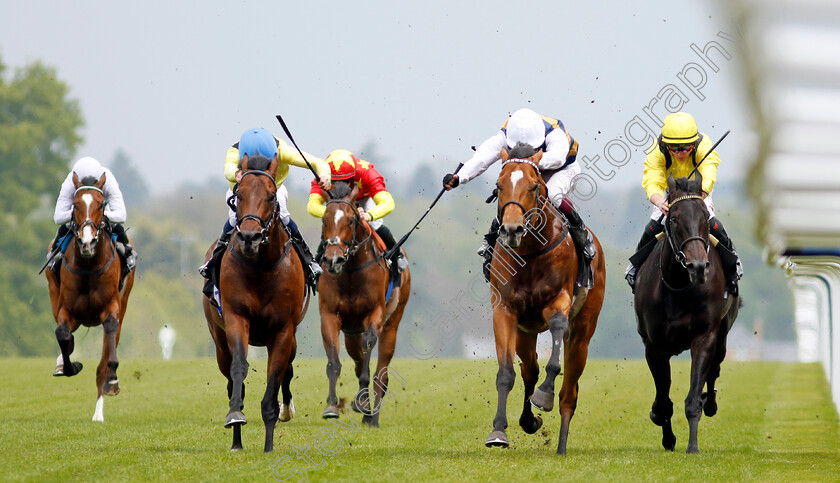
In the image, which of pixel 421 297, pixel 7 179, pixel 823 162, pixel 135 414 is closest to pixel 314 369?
pixel 135 414

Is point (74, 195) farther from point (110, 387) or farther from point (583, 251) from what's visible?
point (583, 251)

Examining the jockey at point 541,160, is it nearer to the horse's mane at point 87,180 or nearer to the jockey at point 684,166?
the jockey at point 684,166

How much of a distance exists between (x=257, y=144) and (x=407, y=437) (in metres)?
3.26

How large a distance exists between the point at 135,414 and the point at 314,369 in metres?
8.54

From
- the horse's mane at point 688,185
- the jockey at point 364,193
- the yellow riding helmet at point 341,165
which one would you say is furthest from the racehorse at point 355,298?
the horse's mane at point 688,185

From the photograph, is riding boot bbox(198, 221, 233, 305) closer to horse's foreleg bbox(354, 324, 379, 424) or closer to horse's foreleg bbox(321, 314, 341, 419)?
horse's foreleg bbox(321, 314, 341, 419)

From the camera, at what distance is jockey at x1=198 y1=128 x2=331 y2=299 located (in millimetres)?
9352

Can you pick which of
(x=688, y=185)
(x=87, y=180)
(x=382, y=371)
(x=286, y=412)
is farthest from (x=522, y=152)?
(x=87, y=180)

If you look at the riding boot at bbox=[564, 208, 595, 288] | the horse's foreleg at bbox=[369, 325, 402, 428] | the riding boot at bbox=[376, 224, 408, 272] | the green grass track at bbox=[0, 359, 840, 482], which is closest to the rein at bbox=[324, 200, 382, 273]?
the riding boot at bbox=[376, 224, 408, 272]

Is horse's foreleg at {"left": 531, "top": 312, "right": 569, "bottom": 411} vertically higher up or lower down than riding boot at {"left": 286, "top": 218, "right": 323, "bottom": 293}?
lower down

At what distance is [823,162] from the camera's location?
23.3ft

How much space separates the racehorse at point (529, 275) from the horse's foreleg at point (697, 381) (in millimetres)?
953

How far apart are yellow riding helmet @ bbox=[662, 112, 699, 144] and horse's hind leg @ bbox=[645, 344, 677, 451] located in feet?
5.88

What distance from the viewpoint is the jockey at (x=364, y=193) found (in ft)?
40.9
